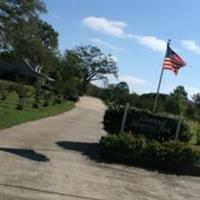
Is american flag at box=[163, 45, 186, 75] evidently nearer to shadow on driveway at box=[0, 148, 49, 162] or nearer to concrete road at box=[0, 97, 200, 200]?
concrete road at box=[0, 97, 200, 200]

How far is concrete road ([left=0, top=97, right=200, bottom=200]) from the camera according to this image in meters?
9.87

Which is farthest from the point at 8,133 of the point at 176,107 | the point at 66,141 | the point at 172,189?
the point at 176,107

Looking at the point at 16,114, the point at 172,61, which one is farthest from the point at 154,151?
the point at 16,114

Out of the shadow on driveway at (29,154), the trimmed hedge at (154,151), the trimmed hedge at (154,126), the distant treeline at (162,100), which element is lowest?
the shadow on driveway at (29,154)

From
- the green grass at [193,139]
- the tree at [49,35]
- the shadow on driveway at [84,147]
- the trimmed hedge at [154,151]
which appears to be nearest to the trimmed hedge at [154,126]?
the green grass at [193,139]

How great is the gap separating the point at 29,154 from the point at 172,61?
972 cm

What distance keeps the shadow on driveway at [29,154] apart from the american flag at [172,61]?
899 centimetres

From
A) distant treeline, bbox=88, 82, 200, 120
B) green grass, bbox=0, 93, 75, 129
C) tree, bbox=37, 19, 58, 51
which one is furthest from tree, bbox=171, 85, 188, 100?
green grass, bbox=0, 93, 75, 129

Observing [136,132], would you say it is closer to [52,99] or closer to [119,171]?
[119,171]

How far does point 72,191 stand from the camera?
397 inches

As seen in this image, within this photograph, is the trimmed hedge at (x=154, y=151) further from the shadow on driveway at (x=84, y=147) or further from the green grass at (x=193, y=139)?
the green grass at (x=193, y=139)

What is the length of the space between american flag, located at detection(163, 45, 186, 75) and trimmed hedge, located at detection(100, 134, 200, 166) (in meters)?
6.72

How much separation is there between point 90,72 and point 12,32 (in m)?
57.6

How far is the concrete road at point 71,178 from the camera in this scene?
9.87 metres
